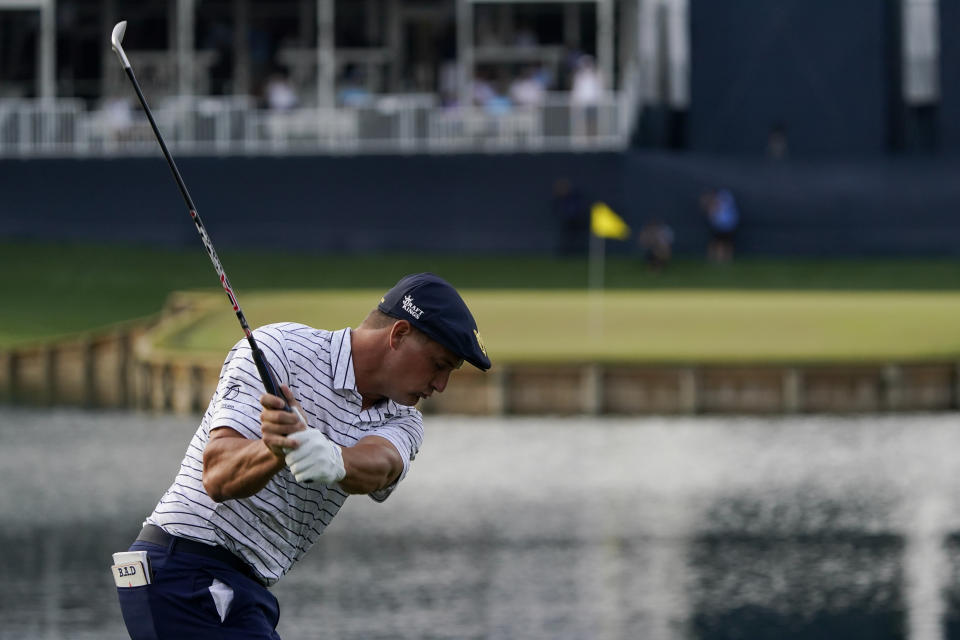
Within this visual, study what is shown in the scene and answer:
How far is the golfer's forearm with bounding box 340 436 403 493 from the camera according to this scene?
16.3 ft

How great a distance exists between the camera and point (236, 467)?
4812 millimetres

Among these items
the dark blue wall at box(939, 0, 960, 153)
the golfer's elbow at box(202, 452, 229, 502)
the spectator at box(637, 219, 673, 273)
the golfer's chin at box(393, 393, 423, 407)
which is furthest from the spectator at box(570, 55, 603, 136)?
the golfer's elbow at box(202, 452, 229, 502)

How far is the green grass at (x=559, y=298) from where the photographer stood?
23.9 metres

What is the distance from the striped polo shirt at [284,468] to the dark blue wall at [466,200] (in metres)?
30.6

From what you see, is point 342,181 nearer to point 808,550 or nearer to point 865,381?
point 865,381

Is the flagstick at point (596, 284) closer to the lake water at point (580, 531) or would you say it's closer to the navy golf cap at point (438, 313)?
the lake water at point (580, 531)

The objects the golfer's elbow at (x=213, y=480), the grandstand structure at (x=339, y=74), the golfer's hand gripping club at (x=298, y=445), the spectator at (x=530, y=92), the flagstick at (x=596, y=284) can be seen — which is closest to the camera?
the golfer's hand gripping club at (x=298, y=445)

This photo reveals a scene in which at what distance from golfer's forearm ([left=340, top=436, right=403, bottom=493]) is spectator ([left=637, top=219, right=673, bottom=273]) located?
28.8 m

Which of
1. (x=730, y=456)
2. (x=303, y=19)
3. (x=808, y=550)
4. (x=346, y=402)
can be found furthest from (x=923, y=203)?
(x=346, y=402)

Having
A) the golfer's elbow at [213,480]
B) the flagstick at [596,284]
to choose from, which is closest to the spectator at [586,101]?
the flagstick at [596,284]

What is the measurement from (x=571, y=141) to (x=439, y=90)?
453 centimetres

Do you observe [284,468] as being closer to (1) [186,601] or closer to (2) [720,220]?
(1) [186,601]

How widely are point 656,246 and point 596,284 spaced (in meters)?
2.70

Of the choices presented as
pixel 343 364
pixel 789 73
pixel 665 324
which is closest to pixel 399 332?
pixel 343 364
